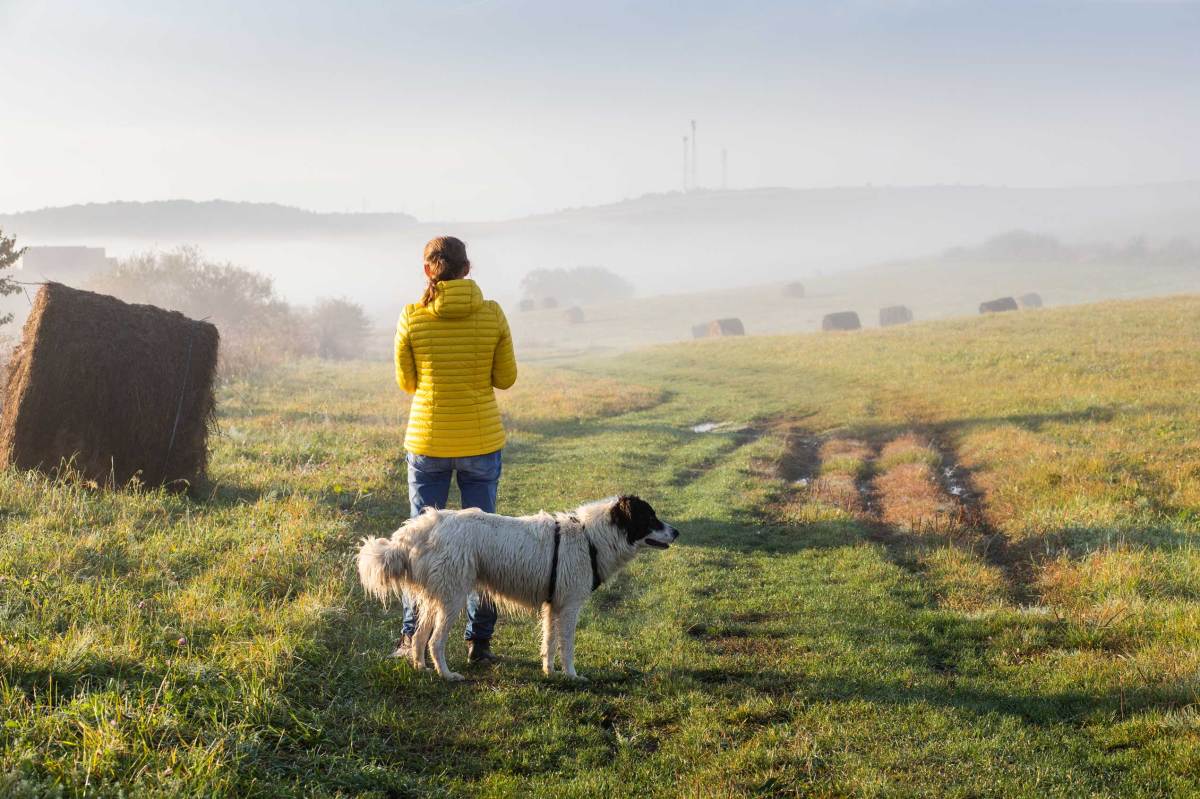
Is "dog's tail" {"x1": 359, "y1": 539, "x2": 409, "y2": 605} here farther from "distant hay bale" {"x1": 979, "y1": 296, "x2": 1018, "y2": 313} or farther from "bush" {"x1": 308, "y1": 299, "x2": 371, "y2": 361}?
"distant hay bale" {"x1": 979, "y1": 296, "x2": 1018, "y2": 313}

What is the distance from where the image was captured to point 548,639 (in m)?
7.89

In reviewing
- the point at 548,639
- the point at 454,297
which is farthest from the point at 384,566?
the point at 454,297

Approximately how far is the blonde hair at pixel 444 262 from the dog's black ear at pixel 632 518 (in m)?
2.58

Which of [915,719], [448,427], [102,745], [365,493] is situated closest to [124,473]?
[365,493]

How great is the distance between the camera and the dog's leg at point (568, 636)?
7691 mm

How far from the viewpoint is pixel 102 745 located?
509cm

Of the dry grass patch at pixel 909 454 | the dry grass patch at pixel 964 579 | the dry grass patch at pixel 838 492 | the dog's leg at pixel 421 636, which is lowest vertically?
the dry grass patch at pixel 964 579

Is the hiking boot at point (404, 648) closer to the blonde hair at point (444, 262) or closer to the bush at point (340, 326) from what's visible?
the blonde hair at point (444, 262)

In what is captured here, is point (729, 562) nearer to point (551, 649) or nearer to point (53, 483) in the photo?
point (551, 649)

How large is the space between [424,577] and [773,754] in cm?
318

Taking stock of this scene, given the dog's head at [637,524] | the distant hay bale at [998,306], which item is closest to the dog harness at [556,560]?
the dog's head at [637,524]

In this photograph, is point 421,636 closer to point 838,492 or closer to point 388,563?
point 388,563

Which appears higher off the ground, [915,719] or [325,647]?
[325,647]

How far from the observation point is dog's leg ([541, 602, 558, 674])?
7.82 metres
